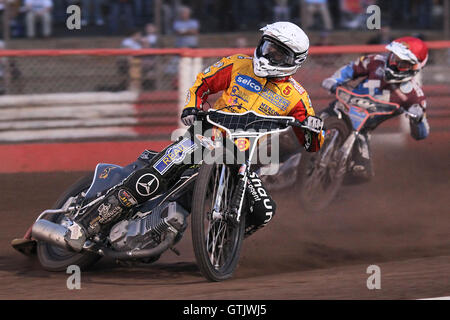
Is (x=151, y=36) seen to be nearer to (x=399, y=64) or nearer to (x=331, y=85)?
(x=331, y=85)

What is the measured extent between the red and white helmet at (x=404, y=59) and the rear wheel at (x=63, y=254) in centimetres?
375

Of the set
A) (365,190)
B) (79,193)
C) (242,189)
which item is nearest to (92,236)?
(79,193)

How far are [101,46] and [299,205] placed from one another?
7.01m

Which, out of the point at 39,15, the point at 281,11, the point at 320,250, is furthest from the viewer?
the point at 281,11

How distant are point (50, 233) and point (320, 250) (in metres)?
2.53

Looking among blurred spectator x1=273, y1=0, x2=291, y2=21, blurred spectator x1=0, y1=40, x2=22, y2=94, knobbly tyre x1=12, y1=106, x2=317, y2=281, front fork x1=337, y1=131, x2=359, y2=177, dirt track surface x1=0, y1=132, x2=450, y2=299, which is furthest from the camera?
blurred spectator x1=273, y1=0, x2=291, y2=21

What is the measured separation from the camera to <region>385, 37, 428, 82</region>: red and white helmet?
27.9 feet

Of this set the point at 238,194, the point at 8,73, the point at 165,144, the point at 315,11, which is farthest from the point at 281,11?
the point at 238,194

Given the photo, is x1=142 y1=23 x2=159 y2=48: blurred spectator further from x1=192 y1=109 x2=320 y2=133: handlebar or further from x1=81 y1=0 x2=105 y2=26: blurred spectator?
x1=192 y1=109 x2=320 y2=133: handlebar

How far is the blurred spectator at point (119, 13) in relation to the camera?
14.1 metres

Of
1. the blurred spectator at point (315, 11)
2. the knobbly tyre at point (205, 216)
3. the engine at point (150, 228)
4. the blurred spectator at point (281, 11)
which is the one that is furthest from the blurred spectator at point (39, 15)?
the engine at point (150, 228)

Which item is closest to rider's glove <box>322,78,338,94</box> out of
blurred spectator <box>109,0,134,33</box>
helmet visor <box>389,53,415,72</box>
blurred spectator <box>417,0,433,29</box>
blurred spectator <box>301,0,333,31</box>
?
helmet visor <box>389,53,415,72</box>

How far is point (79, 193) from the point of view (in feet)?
20.5

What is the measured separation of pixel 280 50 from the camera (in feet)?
19.5
